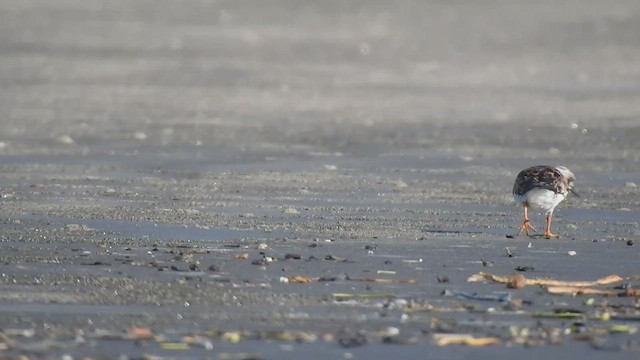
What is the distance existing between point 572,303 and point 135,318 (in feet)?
7.85

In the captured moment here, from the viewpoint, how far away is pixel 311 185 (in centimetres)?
1558

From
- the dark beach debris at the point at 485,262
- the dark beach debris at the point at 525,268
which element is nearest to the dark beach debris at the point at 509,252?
the dark beach debris at the point at 485,262

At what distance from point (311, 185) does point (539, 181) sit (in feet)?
9.78

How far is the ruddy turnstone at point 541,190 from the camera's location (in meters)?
13.0

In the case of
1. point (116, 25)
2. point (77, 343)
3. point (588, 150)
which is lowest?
point (77, 343)

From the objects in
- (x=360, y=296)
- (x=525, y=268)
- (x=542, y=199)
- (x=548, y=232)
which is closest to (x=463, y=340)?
(x=360, y=296)

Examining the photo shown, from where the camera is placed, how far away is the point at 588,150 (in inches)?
738

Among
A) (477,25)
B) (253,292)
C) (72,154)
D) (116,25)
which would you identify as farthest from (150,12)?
(253,292)

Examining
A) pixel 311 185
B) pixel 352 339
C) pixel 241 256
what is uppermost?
pixel 311 185

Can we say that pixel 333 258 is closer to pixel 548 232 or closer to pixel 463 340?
pixel 548 232

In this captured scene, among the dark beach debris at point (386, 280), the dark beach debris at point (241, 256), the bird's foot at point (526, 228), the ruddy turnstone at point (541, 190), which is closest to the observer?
the dark beach debris at point (386, 280)

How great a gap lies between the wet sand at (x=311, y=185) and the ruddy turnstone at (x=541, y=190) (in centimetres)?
25

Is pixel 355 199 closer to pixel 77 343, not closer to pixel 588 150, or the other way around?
pixel 588 150

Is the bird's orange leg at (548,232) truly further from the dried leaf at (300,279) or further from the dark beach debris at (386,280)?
the dried leaf at (300,279)
